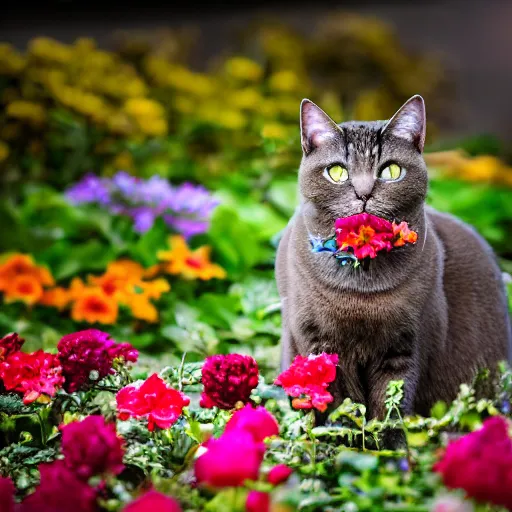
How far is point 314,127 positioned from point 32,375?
75 cm

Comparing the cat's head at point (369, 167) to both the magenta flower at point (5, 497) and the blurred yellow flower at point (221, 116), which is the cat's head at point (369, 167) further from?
the blurred yellow flower at point (221, 116)

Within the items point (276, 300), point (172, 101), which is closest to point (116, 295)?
point (276, 300)

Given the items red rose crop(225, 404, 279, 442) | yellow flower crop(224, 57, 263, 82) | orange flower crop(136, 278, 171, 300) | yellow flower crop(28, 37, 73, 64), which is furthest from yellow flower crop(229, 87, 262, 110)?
red rose crop(225, 404, 279, 442)

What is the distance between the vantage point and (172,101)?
402 centimetres

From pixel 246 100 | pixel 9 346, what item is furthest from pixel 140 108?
pixel 9 346

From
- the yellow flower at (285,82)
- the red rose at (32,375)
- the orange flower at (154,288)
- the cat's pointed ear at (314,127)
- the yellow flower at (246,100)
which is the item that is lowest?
the orange flower at (154,288)

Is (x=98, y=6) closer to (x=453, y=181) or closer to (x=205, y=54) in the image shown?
(x=205, y=54)

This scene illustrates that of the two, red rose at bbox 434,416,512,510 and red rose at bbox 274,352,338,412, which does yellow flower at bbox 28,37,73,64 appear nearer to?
red rose at bbox 274,352,338,412

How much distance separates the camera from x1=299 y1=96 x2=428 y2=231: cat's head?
53.6 inches

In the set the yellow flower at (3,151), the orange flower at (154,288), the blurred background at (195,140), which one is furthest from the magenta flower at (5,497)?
the yellow flower at (3,151)

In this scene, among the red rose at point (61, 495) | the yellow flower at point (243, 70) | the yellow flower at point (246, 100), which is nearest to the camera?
the red rose at point (61, 495)

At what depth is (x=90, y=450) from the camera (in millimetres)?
1083

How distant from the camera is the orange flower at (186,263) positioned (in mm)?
2535

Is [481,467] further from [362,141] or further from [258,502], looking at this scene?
[362,141]
